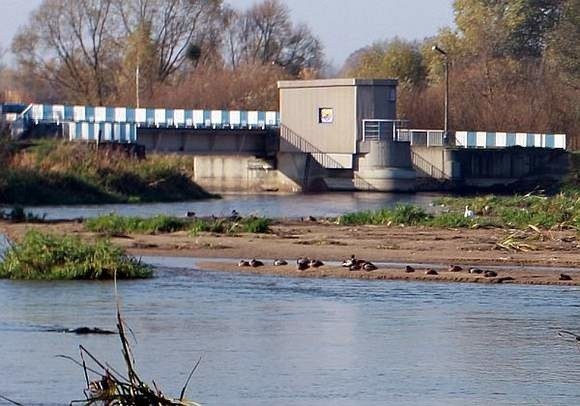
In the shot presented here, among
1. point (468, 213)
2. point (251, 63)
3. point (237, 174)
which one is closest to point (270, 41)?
point (251, 63)

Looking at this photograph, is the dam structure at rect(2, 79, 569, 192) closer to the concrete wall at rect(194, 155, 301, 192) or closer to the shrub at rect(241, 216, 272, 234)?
the concrete wall at rect(194, 155, 301, 192)

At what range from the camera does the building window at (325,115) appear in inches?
3044

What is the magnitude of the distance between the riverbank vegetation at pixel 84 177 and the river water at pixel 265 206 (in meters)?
1.44

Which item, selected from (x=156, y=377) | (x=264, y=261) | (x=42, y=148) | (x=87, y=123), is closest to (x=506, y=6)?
(x=87, y=123)

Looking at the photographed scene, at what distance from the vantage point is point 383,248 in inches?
1411

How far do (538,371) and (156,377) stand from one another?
198 inches

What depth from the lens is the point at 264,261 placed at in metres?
33.8

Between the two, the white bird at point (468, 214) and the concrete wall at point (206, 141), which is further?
the concrete wall at point (206, 141)

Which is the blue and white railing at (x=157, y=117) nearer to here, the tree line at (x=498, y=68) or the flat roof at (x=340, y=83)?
the flat roof at (x=340, y=83)

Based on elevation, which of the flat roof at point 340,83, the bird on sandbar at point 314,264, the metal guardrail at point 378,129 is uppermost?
the flat roof at point 340,83

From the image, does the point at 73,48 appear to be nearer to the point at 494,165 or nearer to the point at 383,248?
the point at 494,165

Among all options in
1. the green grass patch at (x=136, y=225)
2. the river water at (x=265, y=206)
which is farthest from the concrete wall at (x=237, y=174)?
the green grass patch at (x=136, y=225)

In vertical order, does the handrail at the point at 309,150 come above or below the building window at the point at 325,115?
below

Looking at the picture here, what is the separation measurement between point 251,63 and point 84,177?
53.7 m
